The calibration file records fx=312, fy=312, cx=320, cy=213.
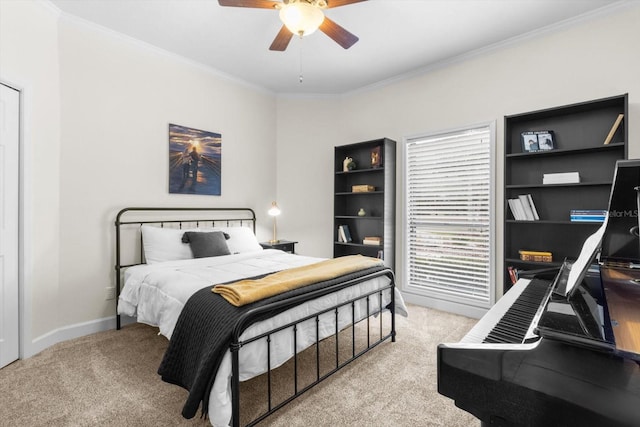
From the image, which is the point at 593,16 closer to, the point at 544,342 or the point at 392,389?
the point at 544,342

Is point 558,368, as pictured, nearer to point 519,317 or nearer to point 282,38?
point 519,317

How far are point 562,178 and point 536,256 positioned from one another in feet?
2.48

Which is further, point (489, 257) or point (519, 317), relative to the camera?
point (489, 257)

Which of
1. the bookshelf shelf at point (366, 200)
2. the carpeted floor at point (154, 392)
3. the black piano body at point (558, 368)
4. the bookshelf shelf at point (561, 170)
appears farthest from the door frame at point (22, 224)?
the bookshelf shelf at point (561, 170)

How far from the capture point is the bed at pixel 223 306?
5.08 feet

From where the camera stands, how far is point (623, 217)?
165 cm

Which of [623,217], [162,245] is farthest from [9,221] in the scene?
[623,217]

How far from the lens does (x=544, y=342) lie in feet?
2.89

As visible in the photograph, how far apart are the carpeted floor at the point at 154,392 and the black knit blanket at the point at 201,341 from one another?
31 cm

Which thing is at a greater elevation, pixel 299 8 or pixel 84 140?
pixel 299 8

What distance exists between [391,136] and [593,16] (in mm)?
2184

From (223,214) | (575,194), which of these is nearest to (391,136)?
(575,194)

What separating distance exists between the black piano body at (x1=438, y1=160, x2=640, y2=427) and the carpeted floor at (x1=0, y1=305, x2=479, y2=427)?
100 centimetres

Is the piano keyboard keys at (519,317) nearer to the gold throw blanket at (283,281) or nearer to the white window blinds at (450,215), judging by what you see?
the gold throw blanket at (283,281)
